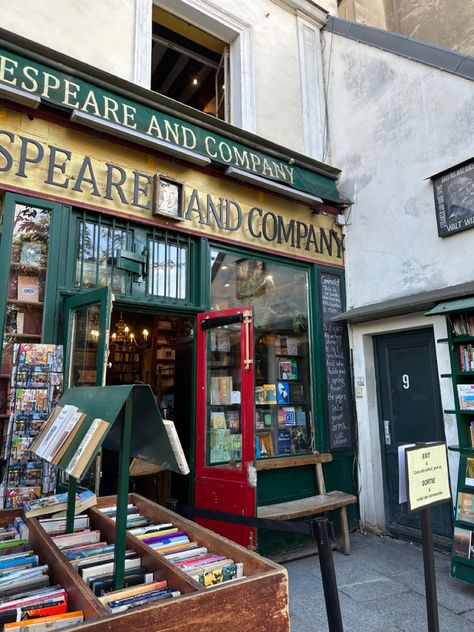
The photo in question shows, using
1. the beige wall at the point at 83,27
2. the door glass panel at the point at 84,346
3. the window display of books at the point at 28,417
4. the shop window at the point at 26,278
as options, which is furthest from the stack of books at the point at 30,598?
the beige wall at the point at 83,27

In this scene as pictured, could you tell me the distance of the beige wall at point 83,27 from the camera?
432cm

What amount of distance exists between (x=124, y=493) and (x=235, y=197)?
4.29 metres

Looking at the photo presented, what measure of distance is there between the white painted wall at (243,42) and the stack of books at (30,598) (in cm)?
465

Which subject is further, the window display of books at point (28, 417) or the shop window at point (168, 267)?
the shop window at point (168, 267)

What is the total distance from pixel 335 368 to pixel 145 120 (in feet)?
12.2

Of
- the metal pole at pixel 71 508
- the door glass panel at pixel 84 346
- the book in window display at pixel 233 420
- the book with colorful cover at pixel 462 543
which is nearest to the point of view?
the metal pole at pixel 71 508

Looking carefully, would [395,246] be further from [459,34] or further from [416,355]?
[459,34]

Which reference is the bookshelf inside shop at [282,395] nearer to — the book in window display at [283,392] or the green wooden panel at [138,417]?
the book in window display at [283,392]

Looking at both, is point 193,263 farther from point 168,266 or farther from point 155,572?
point 155,572

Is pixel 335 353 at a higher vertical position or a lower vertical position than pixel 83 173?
lower

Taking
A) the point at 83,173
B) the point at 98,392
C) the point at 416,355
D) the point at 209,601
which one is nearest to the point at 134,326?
the point at 83,173

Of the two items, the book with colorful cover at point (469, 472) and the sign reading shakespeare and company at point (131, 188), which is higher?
the sign reading shakespeare and company at point (131, 188)

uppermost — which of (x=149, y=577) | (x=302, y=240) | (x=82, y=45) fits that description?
(x=82, y=45)

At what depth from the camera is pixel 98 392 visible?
1.84 m
